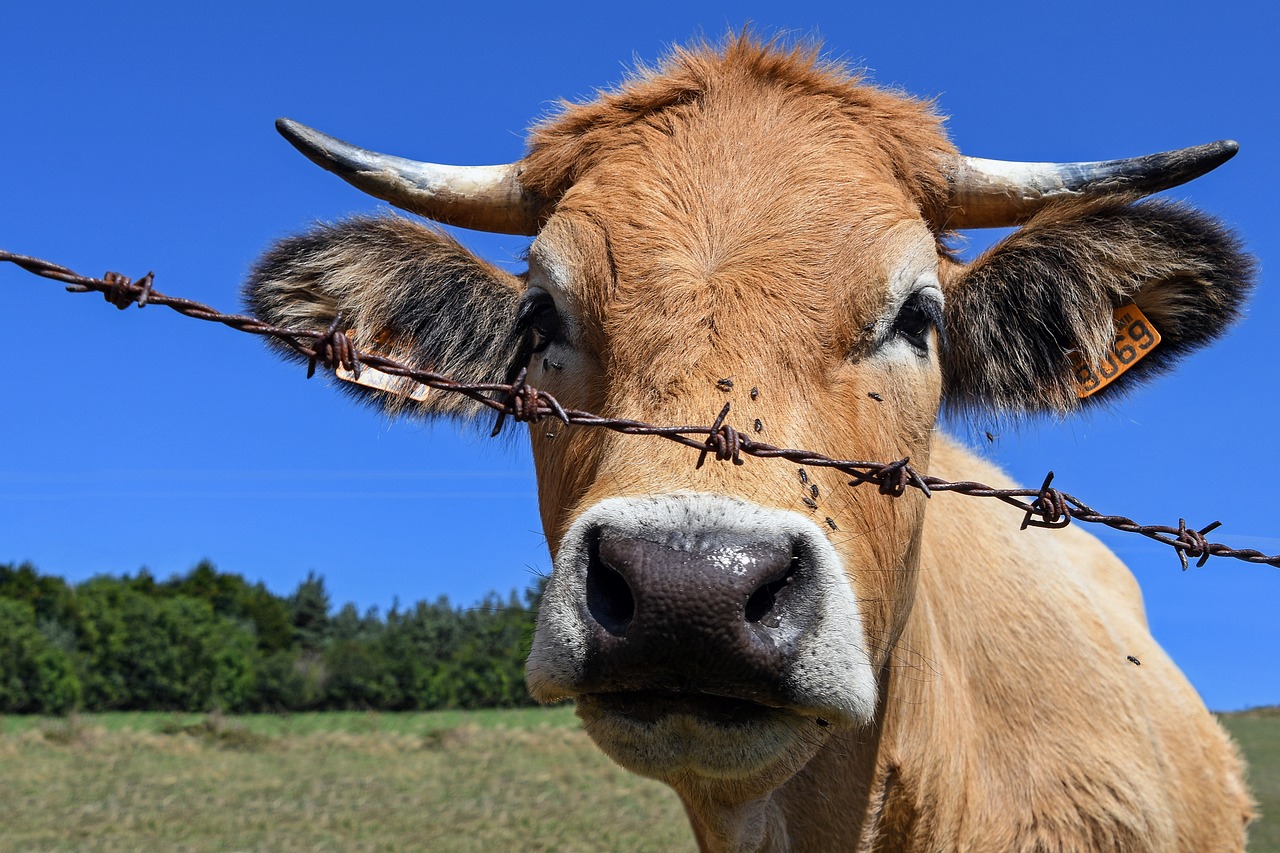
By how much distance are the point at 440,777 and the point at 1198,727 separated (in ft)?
52.8

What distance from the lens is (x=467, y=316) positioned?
4.14 m

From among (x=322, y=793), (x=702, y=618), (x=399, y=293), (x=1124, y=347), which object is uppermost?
(x=1124, y=347)

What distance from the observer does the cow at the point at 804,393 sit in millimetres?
2393

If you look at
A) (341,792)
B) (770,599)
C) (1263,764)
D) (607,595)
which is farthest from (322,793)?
(770,599)

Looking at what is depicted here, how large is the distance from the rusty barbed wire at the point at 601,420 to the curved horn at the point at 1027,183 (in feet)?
4.69

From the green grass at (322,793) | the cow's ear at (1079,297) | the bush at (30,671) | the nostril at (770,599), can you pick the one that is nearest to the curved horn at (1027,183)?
the cow's ear at (1079,297)

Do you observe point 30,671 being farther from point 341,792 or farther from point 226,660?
point 341,792

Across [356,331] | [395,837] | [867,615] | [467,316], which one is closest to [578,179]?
[467,316]

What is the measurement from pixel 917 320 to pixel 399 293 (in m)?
1.95

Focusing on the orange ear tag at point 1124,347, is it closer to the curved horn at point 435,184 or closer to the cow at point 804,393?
the cow at point 804,393

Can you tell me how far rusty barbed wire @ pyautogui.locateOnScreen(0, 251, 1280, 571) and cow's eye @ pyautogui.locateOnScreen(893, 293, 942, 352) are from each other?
70 centimetres

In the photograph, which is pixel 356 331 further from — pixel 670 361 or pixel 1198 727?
pixel 1198 727

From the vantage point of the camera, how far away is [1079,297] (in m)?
3.69

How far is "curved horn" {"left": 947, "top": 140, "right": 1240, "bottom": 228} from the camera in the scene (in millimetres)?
3689
